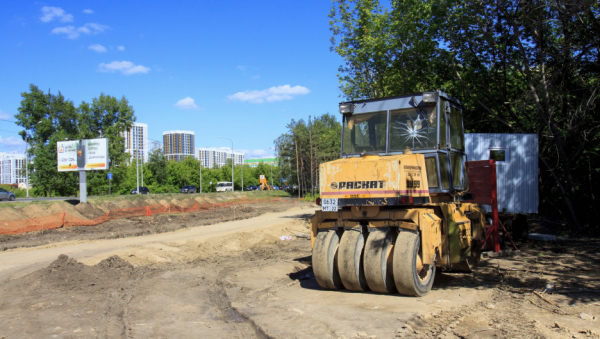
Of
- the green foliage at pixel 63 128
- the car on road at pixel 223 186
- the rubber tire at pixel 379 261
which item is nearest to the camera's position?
the rubber tire at pixel 379 261

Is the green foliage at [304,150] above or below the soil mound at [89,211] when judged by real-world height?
above

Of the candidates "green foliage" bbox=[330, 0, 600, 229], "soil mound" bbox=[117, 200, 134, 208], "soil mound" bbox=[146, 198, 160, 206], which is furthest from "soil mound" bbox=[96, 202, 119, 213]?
"green foliage" bbox=[330, 0, 600, 229]

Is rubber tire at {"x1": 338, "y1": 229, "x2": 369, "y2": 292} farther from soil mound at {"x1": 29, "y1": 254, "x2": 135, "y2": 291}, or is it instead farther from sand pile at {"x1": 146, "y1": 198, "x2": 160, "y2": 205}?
sand pile at {"x1": 146, "y1": 198, "x2": 160, "y2": 205}

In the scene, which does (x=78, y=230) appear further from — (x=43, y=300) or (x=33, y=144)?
(x=33, y=144)

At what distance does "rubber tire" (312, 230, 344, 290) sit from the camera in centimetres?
765

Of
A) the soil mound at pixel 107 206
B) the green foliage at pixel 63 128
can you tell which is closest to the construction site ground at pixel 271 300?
the soil mound at pixel 107 206

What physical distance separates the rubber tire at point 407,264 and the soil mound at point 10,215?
856 inches

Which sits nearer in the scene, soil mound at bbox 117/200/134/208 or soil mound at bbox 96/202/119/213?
soil mound at bbox 96/202/119/213

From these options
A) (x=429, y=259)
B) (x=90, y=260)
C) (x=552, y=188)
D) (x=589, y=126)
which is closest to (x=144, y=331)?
(x=429, y=259)

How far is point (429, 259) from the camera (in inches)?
283

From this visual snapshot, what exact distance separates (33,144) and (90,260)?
50.5m

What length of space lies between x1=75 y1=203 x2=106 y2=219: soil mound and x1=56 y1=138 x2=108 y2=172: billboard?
16.1 ft

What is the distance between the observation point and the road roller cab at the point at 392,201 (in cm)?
722

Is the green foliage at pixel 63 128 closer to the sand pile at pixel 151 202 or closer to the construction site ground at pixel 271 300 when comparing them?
the sand pile at pixel 151 202
